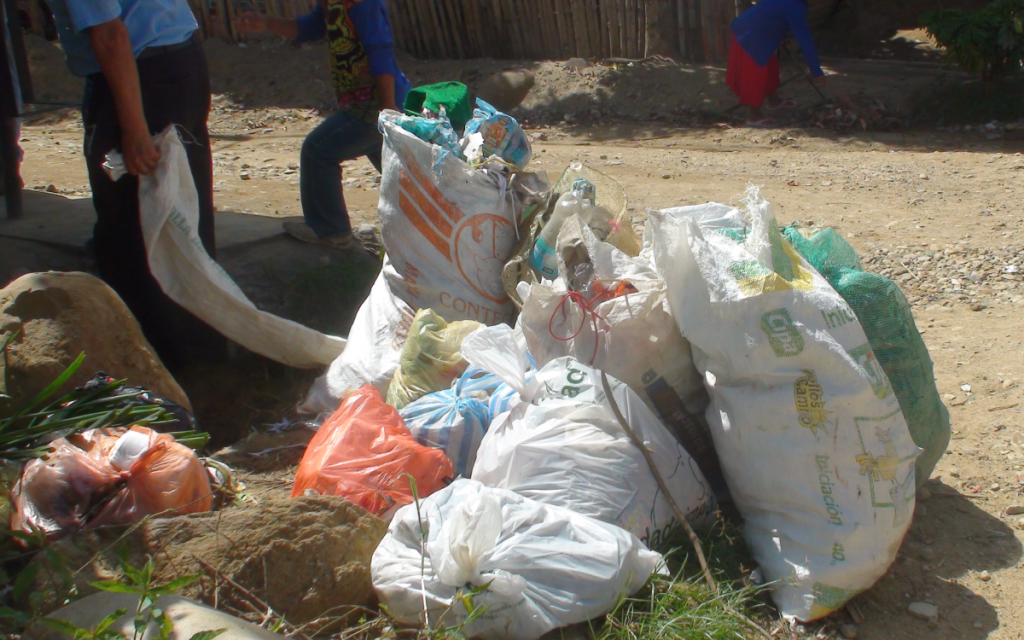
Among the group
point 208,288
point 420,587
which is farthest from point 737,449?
point 208,288

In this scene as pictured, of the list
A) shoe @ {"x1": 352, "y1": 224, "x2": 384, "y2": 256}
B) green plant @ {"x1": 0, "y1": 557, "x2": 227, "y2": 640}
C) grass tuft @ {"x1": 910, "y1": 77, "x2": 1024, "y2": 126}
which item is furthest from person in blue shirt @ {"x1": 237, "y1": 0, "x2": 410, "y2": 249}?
grass tuft @ {"x1": 910, "y1": 77, "x2": 1024, "y2": 126}

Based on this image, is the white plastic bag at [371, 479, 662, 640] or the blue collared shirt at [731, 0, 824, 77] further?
the blue collared shirt at [731, 0, 824, 77]

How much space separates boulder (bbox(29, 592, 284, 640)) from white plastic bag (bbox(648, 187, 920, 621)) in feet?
3.72

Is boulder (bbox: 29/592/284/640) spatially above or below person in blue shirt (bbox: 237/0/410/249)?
below

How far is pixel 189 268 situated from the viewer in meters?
2.83

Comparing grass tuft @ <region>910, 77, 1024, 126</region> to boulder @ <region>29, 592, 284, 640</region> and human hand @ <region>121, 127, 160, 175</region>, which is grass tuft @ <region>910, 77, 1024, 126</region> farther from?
boulder @ <region>29, 592, 284, 640</region>

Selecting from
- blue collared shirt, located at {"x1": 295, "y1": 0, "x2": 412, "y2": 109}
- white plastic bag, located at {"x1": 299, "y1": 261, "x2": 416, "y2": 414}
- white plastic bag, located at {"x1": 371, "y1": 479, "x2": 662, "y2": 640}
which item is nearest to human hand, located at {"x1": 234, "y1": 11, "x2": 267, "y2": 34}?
blue collared shirt, located at {"x1": 295, "y1": 0, "x2": 412, "y2": 109}

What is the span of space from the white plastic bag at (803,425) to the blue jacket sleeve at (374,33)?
1.89 metres

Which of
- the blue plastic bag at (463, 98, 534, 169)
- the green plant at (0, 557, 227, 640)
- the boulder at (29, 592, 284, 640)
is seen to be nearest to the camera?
the green plant at (0, 557, 227, 640)

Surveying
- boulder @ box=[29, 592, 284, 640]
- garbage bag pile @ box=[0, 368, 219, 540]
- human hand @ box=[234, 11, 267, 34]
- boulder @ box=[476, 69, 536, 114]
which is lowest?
boulder @ box=[29, 592, 284, 640]

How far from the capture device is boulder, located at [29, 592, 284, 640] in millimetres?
1391

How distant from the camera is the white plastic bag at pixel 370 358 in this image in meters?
2.80

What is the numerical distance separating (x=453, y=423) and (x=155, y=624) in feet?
3.35

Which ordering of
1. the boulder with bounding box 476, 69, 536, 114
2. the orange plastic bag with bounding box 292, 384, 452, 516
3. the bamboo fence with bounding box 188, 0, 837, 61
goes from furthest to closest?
the bamboo fence with bounding box 188, 0, 837, 61
the boulder with bounding box 476, 69, 536, 114
the orange plastic bag with bounding box 292, 384, 452, 516
